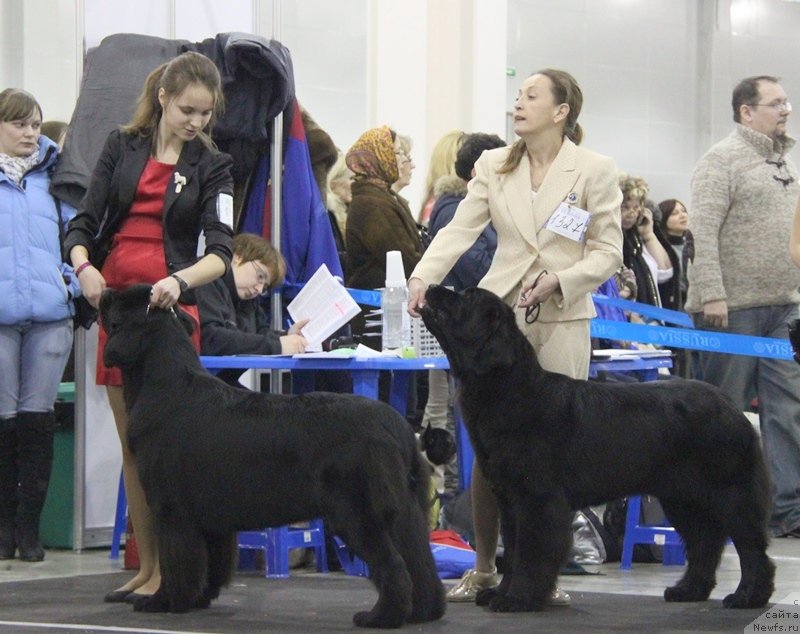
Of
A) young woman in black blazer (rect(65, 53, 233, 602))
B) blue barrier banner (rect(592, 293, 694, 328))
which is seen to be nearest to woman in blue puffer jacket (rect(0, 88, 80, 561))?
young woman in black blazer (rect(65, 53, 233, 602))

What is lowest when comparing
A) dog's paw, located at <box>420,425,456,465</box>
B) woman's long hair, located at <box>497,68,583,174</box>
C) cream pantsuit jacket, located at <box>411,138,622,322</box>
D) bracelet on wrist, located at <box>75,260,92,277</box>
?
dog's paw, located at <box>420,425,456,465</box>

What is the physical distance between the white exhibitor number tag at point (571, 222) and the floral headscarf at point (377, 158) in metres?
2.12

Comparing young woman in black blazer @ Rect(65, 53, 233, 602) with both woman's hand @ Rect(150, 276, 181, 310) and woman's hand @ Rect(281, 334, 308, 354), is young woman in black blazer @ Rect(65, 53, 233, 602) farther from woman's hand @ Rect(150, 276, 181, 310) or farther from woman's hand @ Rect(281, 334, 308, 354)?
woman's hand @ Rect(281, 334, 308, 354)

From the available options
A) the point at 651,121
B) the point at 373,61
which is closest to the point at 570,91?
the point at 373,61

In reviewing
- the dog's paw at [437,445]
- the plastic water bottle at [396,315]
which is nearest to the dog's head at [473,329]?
the dog's paw at [437,445]

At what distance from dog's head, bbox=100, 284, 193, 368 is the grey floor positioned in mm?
707

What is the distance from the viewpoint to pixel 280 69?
18.0 ft

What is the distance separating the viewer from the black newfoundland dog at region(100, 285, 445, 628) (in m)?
3.64

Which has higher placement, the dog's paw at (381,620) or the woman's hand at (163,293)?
the woman's hand at (163,293)

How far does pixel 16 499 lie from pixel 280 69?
75.5 inches

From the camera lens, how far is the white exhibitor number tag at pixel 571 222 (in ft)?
13.5

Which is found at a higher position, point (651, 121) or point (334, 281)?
point (651, 121)

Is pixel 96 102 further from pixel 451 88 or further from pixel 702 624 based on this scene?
pixel 451 88

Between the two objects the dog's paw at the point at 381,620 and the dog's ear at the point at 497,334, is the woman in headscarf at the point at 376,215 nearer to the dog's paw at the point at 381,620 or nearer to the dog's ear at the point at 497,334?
the dog's ear at the point at 497,334
